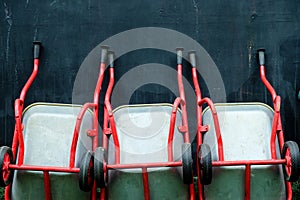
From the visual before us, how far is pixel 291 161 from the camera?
2.38 metres

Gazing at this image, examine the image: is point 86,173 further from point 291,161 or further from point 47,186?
point 291,161

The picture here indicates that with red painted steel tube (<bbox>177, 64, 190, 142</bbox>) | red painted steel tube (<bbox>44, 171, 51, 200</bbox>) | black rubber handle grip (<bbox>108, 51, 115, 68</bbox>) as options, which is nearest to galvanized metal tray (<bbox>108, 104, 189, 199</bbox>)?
red painted steel tube (<bbox>177, 64, 190, 142</bbox>)

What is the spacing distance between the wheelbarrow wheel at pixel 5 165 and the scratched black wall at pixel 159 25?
90cm

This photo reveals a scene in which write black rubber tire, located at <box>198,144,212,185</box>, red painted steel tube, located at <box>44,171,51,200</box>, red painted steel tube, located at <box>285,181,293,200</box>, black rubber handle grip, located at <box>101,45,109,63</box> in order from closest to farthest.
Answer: black rubber tire, located at <box>198,144,212,185</box> → red painted steel tube, located at <box>44,171,51,200</box> → red painted steel tube, located at <box>285,181,293,200</box> → black rubber handle grip, located at <box>101,45,109,63</box>

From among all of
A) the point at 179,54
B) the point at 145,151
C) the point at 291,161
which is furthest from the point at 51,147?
the point at 291,161

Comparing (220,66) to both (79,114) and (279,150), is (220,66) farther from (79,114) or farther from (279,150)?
(79,114)

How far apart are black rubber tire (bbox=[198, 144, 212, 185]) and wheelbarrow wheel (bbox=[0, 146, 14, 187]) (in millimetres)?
1195

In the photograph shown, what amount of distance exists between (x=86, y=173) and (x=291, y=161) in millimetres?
1230

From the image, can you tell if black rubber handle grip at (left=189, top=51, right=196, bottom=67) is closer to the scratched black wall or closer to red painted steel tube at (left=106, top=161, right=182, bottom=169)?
the scratched black wall

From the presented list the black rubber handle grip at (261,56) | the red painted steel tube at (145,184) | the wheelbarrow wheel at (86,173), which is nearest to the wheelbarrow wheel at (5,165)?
the wheelbarrow wheel at (86,173)

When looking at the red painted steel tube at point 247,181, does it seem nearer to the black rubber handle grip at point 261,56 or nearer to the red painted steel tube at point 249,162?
the red painted steel tube at point 249,162

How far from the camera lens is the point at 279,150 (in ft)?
8.77

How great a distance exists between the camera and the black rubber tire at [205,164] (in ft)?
7.75

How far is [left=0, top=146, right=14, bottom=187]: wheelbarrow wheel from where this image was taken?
7.92 feet
